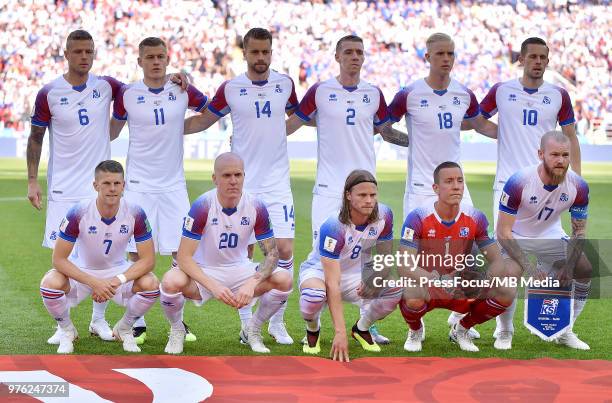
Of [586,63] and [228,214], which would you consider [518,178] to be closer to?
[228,214]

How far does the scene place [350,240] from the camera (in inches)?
256

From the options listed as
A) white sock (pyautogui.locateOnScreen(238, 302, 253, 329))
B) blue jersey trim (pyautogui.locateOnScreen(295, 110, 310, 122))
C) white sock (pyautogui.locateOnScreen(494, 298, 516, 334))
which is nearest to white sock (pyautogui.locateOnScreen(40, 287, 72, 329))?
white sock (pyautogui.locateOnScreen(238, 302, 253, 329))

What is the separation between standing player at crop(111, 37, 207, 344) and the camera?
7.29 m

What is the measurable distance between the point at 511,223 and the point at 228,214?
1.94 m

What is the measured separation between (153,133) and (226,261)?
4.06 feet

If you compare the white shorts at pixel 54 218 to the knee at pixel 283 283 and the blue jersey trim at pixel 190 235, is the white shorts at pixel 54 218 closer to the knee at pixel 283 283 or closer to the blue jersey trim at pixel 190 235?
the blue jersey trim at pixel 190 235

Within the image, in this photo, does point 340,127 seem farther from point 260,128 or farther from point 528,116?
point 528,116

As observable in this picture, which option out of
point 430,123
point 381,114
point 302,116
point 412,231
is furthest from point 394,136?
point 412,231

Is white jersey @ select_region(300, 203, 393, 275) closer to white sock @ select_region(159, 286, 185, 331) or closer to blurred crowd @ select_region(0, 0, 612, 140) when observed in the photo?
white sock @ select_region(159, 286, 185, 331)

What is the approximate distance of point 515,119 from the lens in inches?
299

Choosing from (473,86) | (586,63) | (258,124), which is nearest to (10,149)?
(473,86)

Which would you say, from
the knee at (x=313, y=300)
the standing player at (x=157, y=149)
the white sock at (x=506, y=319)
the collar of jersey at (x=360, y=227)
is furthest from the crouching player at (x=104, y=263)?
the white sock at (x=506, y=319)

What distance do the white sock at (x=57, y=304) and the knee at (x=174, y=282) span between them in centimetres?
66

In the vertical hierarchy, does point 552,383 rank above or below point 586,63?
below
